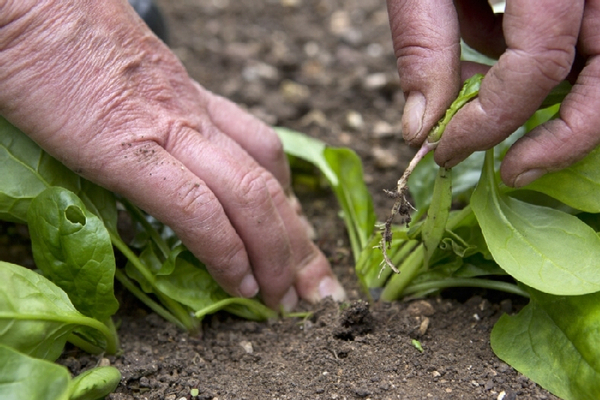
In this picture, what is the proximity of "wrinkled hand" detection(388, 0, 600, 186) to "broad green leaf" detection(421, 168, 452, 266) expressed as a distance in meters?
0.06

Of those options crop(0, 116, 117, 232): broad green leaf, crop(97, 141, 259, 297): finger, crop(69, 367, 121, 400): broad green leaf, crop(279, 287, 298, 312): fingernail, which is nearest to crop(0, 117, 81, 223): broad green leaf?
crop(0, 116, 117, 232): broad green leaf

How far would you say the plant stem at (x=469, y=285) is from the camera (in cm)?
132

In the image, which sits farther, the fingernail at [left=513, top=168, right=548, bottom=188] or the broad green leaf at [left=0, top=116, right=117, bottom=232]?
the broad green leaf at [left=0, top=116, right=117, bottom=232]

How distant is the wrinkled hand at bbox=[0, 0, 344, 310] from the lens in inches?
45.6

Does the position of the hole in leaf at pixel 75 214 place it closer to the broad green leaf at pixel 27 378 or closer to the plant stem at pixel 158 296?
the plant stem at pixel 158 296

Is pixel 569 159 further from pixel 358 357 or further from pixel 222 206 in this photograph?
pixel 222 206

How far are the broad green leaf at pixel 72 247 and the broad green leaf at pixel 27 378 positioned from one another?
255 mm

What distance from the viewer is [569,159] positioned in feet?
3.42

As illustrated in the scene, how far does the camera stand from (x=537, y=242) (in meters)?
1.15

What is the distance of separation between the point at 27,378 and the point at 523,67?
895 millimetres

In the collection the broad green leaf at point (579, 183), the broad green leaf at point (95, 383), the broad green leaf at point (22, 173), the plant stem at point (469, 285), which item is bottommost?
the plant stem at point (469, 285)

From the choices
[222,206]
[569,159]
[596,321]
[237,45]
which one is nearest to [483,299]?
[596,321]

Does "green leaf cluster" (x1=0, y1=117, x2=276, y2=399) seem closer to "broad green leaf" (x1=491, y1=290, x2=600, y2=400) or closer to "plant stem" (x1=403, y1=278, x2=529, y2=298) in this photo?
"plant stem" (x1=403, y1=278, x2=529, y2=298)

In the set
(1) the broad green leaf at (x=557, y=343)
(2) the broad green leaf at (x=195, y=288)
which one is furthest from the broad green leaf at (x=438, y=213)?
(2) the broad green leaf at (x=195, y=288)
